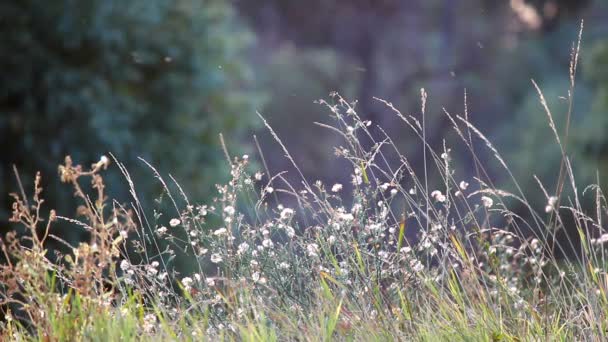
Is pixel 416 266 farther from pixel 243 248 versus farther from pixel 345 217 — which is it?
pixel 243 248

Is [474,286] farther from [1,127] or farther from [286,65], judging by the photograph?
[286,65]

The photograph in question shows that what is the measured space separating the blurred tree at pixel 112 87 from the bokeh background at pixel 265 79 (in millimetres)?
14

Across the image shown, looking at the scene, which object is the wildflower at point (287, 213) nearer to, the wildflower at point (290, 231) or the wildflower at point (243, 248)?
the wildflower at point (290, 231)

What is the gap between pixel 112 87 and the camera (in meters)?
9.96

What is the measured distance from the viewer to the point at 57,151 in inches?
364

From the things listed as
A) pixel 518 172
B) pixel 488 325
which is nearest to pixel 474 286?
pixel 488 325

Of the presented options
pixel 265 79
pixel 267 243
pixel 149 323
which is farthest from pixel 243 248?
pixel 265 79

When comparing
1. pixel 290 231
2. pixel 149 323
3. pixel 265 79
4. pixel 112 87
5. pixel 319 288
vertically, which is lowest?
pixel 265 79

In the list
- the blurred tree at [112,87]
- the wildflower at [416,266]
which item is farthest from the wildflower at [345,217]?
the blurred tree at [112,87]

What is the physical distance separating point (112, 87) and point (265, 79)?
15464mm

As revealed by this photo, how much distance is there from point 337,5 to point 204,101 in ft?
49.4

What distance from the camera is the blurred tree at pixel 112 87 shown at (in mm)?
9250

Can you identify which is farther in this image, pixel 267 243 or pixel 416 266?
pixel 267 243

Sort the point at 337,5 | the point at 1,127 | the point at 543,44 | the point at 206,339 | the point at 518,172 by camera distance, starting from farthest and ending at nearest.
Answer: the point at 543,44 → the point at 337,5 → the point at 518,172 → the point at 1,127 → the point at 206,339
